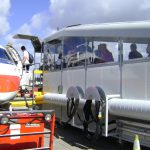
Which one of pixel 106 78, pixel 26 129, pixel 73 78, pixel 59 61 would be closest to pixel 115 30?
pixel 106 78

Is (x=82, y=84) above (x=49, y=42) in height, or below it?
below

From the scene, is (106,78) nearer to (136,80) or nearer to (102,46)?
(102,46)

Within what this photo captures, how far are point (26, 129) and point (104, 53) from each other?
3153 mm

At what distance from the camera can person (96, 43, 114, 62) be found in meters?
9.02

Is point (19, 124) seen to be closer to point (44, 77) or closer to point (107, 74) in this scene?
point (107, 74)

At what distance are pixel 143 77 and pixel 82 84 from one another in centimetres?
248

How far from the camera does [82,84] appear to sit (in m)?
9.95

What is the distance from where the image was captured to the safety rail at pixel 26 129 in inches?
267

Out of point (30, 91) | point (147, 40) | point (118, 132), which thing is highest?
point (147, 40)

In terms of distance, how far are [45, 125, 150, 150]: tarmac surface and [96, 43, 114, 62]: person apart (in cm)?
204

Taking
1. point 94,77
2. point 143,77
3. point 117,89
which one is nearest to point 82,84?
point 94,77

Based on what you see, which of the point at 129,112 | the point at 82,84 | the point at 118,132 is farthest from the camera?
the point at 82,84

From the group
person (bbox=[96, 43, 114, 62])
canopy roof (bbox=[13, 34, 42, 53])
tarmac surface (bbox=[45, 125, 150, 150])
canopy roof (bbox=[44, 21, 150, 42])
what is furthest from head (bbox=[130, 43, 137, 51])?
canopy roof (bbox=[13, 34, 42, 53])

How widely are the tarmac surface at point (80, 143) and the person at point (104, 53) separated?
2.04 m
